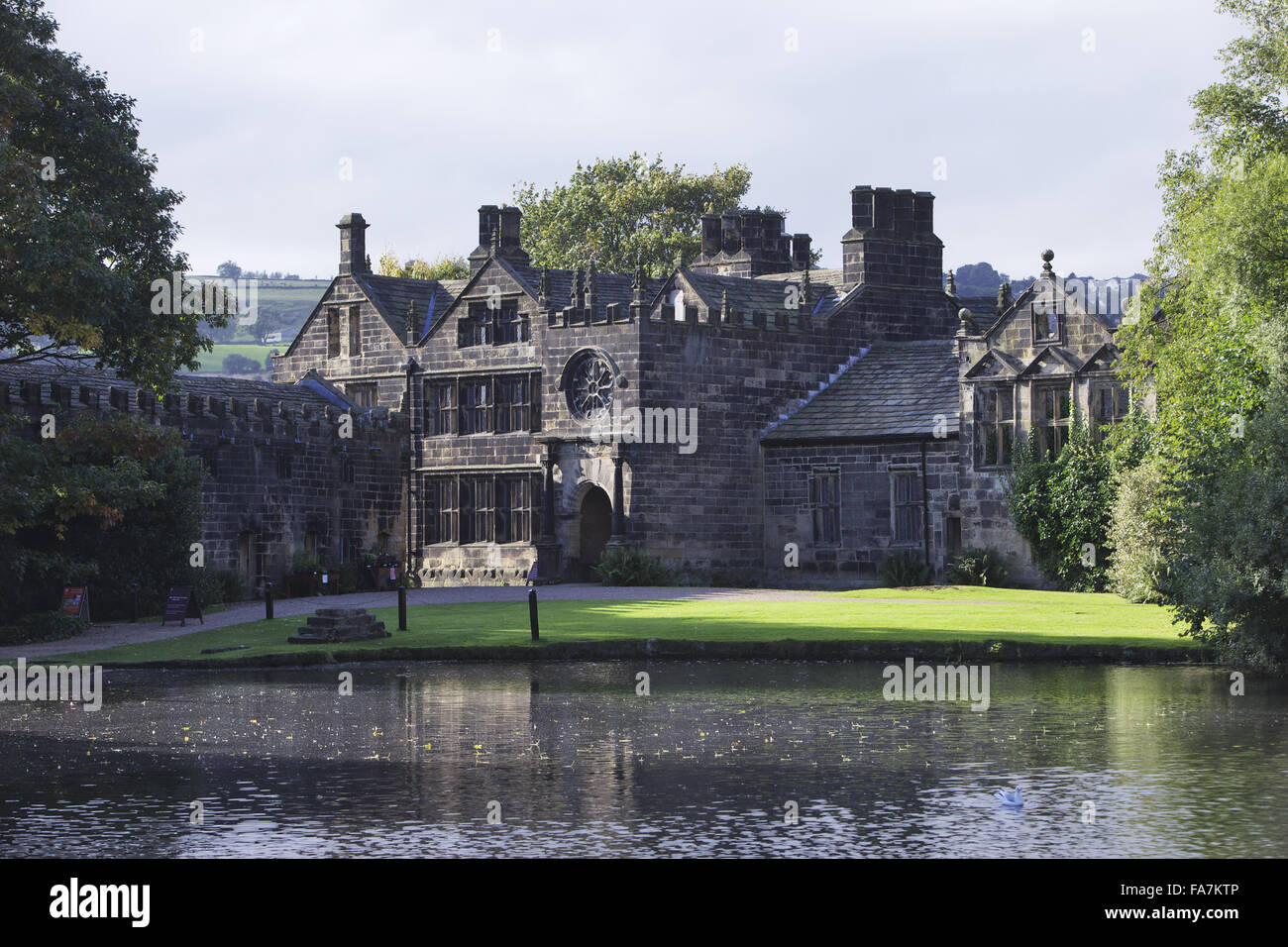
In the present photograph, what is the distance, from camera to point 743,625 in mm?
35594

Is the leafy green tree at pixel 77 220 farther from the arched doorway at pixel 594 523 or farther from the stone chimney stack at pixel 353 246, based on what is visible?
the stone chimney stack at pixel 353 246

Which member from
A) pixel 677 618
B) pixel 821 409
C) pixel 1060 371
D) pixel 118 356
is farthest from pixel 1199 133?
pixel 118 356

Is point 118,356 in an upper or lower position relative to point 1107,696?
upper

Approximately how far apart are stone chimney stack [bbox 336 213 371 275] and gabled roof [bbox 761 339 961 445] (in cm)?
1896

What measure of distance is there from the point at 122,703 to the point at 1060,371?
28740mm

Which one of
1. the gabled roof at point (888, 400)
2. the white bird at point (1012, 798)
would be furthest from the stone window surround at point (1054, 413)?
the white bird at point (1012, 798)

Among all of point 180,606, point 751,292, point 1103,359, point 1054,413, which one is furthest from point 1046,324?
point 180,606

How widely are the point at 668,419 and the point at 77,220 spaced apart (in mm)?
21064

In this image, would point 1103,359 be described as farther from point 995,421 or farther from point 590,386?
point 590,386

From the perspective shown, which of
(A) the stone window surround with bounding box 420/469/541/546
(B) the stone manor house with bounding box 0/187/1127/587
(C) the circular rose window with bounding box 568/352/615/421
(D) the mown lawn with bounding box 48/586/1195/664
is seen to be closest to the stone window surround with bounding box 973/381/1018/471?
(B) the stone manor house with bounding box 0/187/1127/587

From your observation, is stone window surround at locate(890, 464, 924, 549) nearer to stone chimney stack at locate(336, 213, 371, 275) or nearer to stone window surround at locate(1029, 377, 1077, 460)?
stone window surround at locate(1029, 377, 1077, 460)

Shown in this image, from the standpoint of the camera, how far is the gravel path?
3747 centimetres

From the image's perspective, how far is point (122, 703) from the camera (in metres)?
27.3
